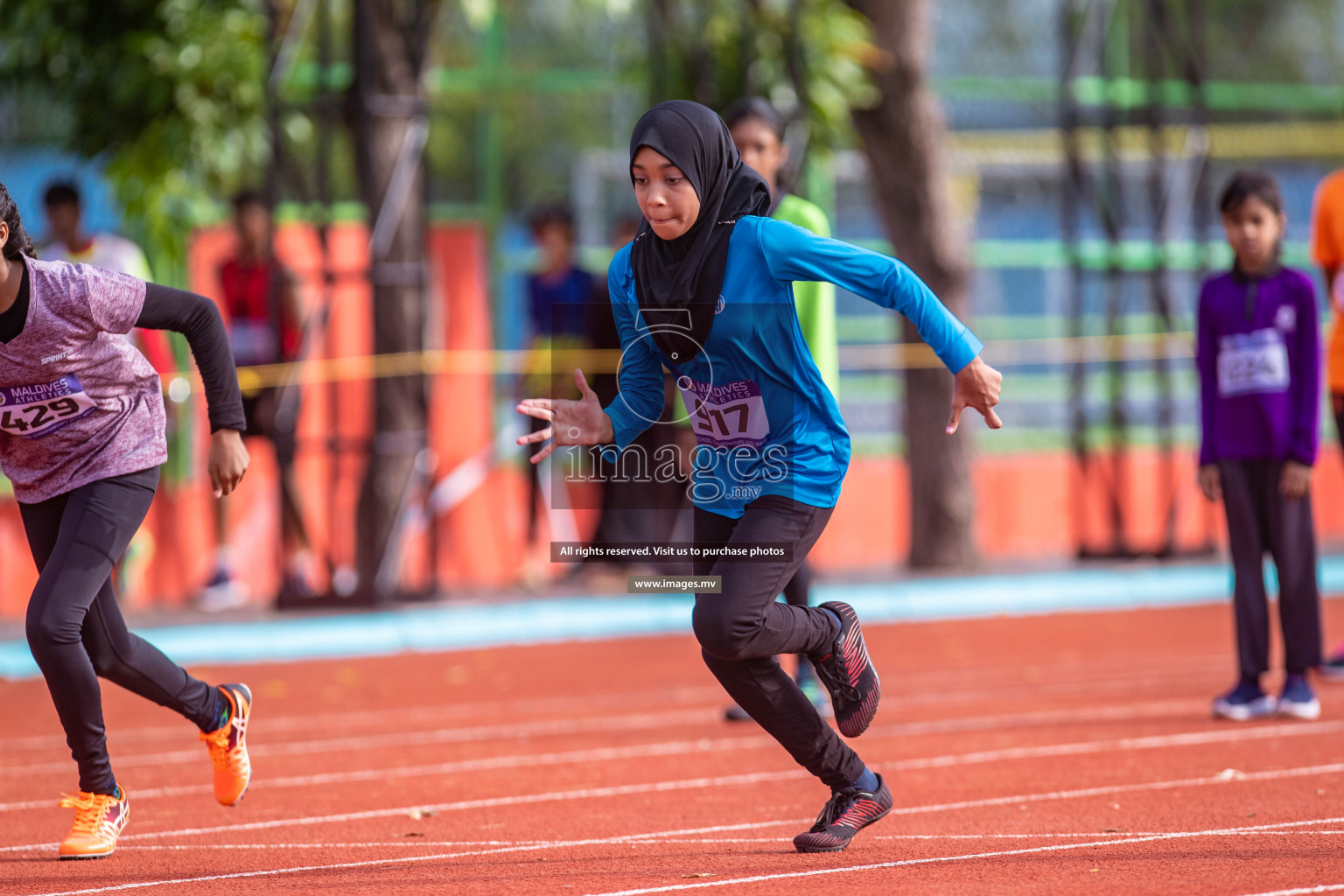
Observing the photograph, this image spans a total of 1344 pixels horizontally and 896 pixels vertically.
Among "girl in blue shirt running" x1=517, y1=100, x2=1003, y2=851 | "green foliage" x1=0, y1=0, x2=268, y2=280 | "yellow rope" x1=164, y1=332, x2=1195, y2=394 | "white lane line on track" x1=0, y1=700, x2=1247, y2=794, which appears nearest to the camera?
"girl in blue shirt running" x1=517, y1=100, x2=1003, y2=851

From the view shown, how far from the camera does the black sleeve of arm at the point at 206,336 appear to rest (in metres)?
5.22

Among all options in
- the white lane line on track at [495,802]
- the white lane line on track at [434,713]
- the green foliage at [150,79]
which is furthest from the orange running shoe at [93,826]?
the green foliage at [150,79]

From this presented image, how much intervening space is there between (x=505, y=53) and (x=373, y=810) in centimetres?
1101

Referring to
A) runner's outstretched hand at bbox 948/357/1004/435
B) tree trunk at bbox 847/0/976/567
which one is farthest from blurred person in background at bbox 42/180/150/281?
runner's outstretched hand at bbox 948/357/1004/435

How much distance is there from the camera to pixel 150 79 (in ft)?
39.1

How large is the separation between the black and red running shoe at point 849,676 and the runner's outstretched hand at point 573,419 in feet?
2.65

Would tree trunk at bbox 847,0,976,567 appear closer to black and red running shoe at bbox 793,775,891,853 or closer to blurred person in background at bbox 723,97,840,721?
blurred person in background at bbox 723,97,840,721

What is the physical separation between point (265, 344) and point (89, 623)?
683 cm

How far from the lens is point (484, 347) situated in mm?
15227

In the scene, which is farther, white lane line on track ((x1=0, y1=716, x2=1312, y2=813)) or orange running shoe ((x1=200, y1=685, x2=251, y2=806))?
white lane line on track ((x1=0, y1=716, x2=1312, y2=813))

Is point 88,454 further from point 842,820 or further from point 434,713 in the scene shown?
point 434,713

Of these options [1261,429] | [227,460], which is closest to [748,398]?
[227,460]

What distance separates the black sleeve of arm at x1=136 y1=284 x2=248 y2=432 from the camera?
522 centimetres

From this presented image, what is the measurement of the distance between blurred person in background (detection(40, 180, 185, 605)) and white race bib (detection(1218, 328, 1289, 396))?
512 cm
